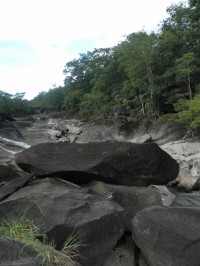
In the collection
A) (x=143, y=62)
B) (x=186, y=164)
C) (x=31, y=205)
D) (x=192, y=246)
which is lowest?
(x=186, y=164)

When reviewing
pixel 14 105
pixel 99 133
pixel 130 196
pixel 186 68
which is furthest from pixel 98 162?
pixel 14 105

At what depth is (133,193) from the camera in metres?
9.38

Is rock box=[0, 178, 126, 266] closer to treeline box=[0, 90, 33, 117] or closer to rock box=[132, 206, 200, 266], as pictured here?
rock box=[132, 206, 200, 266]

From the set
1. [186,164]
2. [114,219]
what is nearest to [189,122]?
[186,164]

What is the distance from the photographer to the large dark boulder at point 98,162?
9.77 meters

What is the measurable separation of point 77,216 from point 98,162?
9.21 feet

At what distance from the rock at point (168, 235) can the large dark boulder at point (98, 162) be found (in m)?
2.92

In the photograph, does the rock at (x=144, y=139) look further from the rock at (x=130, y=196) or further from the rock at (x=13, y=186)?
the rock at (x=13, y=186)

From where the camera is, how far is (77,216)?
7078mm

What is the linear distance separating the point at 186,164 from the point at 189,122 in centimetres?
1292

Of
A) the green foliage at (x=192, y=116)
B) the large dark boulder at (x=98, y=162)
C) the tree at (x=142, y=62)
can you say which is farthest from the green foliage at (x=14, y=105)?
the large dark boulder at (x=98, y=162)

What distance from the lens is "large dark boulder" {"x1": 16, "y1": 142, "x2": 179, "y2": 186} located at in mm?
9773

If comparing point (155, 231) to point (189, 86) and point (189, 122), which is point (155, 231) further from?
point (189, 86)

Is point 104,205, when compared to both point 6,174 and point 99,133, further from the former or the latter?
point 99,133
